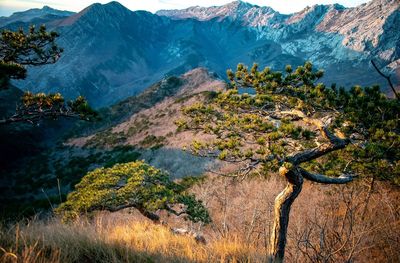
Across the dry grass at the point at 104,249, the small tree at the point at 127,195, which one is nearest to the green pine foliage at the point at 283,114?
the dry grass at the point at 104,249

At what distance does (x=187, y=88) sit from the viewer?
64812mm

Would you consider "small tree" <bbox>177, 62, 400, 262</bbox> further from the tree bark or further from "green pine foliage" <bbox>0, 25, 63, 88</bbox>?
"green pine foliage" <bbox>0, 25, 63, 88</bbox>

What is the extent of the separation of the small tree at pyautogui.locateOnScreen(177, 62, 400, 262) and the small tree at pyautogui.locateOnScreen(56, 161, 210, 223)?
2653 mm

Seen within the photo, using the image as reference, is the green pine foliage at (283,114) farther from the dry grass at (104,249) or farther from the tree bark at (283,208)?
the dry grass at (104,249)

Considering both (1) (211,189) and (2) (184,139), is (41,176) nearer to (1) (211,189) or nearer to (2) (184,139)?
(2) (184,139)

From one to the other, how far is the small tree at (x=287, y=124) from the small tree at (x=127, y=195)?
2.65 metres

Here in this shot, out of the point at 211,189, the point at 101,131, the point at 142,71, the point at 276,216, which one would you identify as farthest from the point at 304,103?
the point at 142,71

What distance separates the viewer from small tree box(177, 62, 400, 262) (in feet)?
17.8

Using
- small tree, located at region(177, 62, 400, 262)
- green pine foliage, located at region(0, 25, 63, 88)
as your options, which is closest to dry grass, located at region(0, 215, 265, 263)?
small tree, located at region(177, 62, 400, 262)

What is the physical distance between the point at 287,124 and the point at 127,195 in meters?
5.18

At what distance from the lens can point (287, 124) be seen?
5.48m

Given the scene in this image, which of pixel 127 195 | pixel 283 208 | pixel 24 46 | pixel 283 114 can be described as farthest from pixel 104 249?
pixel 24 46

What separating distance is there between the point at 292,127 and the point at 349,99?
2449mm

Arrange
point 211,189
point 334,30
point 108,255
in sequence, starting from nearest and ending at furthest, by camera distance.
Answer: point 108,255
point 211,189
point 334,30
